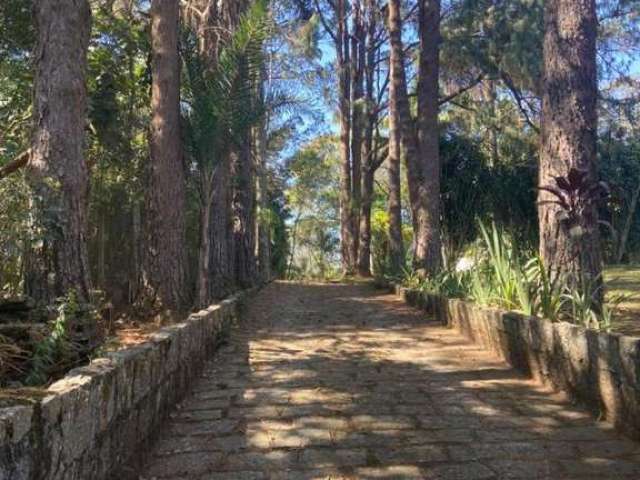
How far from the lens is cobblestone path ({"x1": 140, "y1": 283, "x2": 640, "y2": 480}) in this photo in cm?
365

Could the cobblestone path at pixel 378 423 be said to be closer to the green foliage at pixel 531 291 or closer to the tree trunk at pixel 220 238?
the green foliage at pixel 531 291

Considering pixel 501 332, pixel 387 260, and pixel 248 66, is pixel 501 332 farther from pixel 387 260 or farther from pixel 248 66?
pixel 387 260

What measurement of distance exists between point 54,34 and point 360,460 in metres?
4.38

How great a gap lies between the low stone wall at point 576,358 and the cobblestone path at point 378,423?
13cm

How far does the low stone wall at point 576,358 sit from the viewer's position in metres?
3.92

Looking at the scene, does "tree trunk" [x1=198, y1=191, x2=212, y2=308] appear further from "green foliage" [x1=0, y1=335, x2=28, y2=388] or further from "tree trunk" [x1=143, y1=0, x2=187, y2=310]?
"green foliage" [x1=0, y1=335, x2=28, y2=388]

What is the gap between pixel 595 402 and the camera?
4.43m

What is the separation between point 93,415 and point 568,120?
516 centimetres

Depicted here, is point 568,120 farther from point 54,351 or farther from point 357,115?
point 357,115

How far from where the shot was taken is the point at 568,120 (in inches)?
256

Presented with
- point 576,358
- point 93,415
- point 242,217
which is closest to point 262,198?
point 242,217

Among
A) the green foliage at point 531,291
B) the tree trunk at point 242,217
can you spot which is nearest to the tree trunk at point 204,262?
the green foliage at point 531,291

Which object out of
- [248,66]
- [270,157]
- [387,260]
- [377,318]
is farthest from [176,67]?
[270,157]

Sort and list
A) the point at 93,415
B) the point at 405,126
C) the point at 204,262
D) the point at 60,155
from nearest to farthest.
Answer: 1. the point at 93,415
2. the point at 60,155
3. the point at 204,262
4. the point at 405,126
